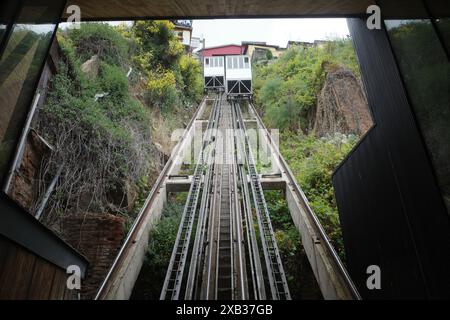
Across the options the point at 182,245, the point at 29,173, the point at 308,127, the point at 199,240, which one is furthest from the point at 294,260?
the point at 308,127

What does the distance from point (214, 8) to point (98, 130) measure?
393 centimetres

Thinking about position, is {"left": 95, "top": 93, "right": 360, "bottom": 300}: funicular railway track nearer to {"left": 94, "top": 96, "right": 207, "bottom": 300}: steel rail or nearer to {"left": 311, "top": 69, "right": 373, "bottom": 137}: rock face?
{"left": 94, "top": 96, "right": 207, "bottom": 300}: steel rail

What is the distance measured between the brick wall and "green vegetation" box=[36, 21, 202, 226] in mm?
284

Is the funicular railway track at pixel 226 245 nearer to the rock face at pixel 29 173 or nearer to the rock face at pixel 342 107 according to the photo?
the rock face at pixel 29 173

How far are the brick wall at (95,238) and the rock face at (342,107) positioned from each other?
8.15 m

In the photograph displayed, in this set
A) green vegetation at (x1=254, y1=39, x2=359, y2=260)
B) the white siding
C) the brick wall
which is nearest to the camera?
the brick wall

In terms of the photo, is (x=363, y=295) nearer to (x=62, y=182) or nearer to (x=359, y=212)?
(x=359, y=212)

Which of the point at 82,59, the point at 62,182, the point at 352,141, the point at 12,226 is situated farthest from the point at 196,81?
the point at 12,226

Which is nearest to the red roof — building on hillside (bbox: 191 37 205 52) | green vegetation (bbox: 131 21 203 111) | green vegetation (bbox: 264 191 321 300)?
building on hillside (bbox: 191 37 205 52)

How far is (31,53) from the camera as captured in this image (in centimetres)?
248

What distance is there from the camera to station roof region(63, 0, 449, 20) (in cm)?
346

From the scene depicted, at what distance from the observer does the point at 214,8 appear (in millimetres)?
3627

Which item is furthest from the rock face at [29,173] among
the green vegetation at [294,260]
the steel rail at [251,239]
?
the green vegetation at [294,260]

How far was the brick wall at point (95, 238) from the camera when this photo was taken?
479 centimetres
